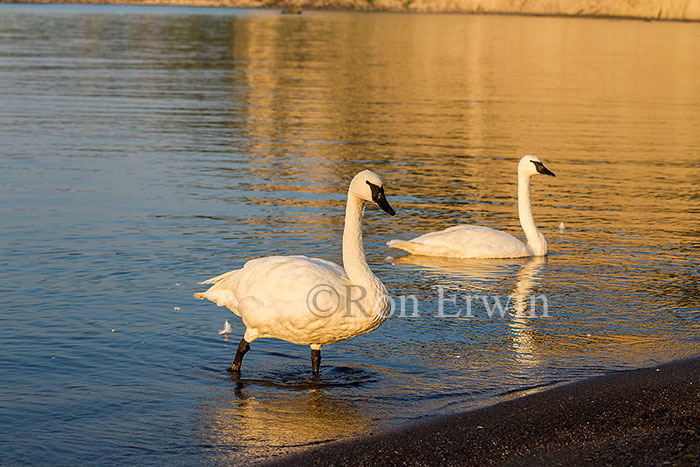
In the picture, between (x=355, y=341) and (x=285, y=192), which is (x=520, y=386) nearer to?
(x=355, y=341)

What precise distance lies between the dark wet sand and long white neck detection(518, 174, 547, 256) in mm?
6134

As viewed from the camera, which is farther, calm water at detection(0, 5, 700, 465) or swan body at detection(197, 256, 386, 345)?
swan body at detection(197, 256, 386, 345)

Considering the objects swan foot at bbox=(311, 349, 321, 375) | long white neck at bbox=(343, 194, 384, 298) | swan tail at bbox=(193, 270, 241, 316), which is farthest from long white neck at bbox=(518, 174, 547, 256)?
swan tail at bbox=(193, 270, 241, 316)

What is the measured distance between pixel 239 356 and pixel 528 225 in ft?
22.3

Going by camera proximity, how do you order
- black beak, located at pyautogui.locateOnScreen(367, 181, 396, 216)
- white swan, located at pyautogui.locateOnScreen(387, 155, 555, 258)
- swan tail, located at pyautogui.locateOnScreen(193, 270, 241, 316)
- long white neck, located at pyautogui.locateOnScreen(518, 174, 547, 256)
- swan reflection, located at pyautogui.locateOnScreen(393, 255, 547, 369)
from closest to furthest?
black beak, located at pyautogui.locateOnScreen(367, 181, 396, 216), swan tail, located at pyautogui.locateOnScreen(193, 270, 241, 316), swan reflection, located at pyautogui.locateOnScreen(393, 255, 547, 369), white swan, located at pyautogui.locateOnScreen(387, 155, 555, 258), long white neck, located at pyautogui.locateOnScreen(518, 174, 547, 256)

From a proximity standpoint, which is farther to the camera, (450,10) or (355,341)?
(450,10)

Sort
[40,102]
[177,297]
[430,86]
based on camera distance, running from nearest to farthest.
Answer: [177,297] < [40,102] < [430,86]

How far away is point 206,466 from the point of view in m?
6.53

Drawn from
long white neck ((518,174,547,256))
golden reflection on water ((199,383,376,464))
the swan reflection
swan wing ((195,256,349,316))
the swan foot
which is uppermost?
long white neck ((518,174,547,256))

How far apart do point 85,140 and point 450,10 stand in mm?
168258

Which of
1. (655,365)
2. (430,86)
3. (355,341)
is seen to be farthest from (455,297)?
(430,86)

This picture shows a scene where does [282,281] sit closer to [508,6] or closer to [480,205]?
[480,205]

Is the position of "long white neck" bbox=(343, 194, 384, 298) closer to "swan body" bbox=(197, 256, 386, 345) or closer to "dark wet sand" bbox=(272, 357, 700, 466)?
"swan body" bbox=(197, 256, 386, 345)

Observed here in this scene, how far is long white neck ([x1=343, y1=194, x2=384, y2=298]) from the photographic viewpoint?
8.25 metres
